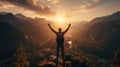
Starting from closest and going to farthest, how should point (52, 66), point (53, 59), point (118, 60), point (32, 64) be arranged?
point (52, 66), point (53, 59), point (118, 60), point (32, 64)

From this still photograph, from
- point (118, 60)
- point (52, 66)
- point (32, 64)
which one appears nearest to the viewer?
point (52, 66)

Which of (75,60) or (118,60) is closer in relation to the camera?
(75,60)

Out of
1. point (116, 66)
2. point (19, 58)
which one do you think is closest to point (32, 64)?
point (19, 58)

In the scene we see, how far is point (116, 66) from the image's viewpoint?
65.2m

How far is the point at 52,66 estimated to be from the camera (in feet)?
153

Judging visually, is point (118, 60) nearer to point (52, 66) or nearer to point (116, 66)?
point (116, 66)

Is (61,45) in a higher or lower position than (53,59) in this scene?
higher

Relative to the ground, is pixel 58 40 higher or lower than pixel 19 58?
higher

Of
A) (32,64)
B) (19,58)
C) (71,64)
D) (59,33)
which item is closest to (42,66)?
(71,64)

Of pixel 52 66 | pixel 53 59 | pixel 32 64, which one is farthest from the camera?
pixel 32 64

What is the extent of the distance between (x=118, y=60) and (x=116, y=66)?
2.00 metres

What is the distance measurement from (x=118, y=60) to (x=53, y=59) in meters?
23.5

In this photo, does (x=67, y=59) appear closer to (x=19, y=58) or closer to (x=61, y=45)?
(x=19, y=58)

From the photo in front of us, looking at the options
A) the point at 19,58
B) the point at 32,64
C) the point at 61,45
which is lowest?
the point at 32,64
